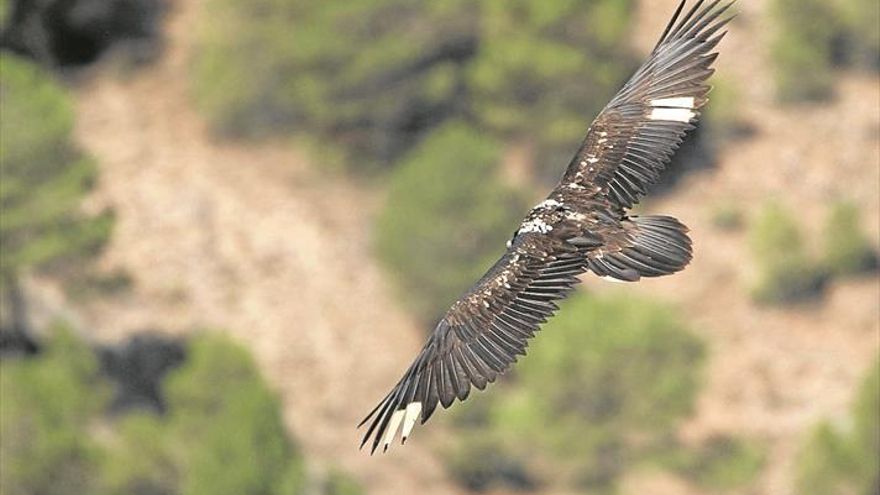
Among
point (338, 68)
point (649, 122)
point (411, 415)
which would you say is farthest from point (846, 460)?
point (411, 415)

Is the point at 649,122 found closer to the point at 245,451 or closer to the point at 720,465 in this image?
the point at 245,451

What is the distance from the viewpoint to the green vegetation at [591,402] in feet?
150

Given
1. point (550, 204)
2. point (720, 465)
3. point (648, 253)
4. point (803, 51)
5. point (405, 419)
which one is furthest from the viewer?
point (803, 51)

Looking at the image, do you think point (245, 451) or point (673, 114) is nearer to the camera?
point (673, 114)

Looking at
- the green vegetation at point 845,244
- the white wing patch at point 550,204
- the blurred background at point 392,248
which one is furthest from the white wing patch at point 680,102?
the green vegetation at point 845,244

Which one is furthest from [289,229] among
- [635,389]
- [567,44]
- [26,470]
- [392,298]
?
[26,470]

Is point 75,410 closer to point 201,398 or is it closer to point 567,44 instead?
point 201,398

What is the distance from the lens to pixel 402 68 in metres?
59.4

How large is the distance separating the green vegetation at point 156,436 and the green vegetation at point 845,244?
20411 mm

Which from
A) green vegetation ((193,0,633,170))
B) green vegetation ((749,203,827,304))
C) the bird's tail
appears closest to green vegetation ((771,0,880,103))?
green vegetation ((193,0,633,170))

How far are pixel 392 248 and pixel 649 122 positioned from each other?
3372 centimetres

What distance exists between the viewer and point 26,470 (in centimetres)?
3928

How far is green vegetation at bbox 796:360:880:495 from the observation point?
44031mm

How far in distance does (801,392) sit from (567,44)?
502 inches
